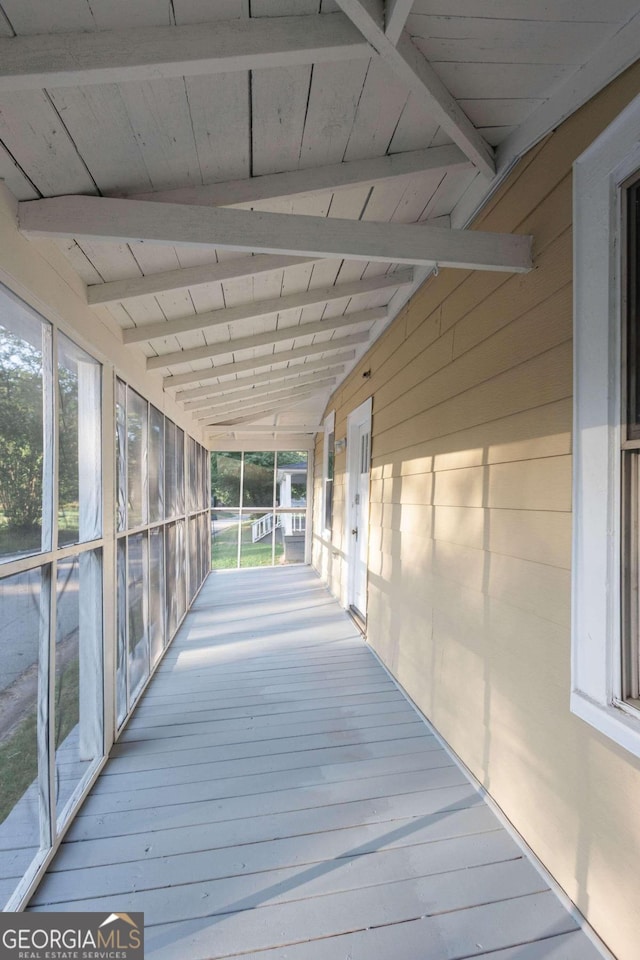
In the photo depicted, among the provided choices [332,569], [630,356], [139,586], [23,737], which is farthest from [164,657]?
[630,356]

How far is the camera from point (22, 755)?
4.22 feet

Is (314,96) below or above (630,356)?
above

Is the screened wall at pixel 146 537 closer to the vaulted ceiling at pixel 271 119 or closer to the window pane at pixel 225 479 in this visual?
the vaulted ceiling at pixel 271 119

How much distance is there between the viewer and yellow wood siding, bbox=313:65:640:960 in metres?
1.23

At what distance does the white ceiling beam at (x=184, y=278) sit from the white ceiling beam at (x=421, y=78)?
76cm

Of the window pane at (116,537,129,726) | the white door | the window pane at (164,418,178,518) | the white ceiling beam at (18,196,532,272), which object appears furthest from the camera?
the white door

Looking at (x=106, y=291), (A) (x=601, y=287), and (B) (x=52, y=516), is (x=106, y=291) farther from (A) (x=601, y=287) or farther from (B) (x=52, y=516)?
(A) (x=601, y=287)

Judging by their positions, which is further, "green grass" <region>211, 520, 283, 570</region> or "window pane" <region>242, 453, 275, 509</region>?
"window pane" <region>242, 453, 275, 509</region>

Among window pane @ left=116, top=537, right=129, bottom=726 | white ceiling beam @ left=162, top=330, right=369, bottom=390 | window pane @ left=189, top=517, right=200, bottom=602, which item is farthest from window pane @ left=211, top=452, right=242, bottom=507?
window pane @ left=116, top=537, right=129, bottom=726

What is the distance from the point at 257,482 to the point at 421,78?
7.39 meters

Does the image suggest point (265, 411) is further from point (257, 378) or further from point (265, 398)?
point (257, 378)

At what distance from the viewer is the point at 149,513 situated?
3004 millimetres

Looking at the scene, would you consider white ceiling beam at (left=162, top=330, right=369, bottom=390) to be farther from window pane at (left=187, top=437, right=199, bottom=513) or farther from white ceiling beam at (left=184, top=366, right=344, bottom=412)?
window pane at (left=187, top=437, right=199, bottom=513)

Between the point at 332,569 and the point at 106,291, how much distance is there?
171 inches
